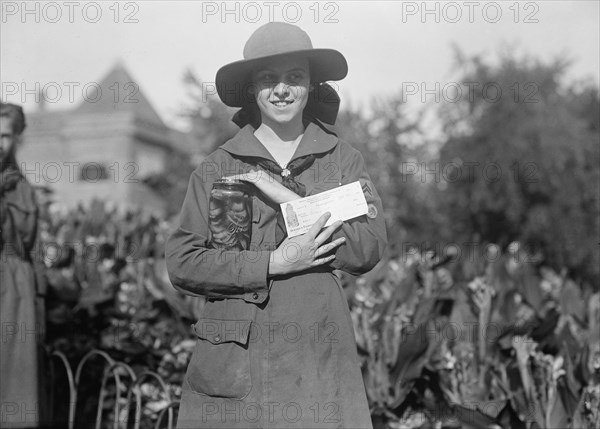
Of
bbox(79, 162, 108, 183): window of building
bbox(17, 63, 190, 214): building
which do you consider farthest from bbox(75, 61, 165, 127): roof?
bbox(79, 162, 108, 183): window of building

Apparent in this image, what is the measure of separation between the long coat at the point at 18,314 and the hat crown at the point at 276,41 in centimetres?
209

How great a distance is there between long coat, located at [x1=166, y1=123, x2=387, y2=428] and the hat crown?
0.43 metres

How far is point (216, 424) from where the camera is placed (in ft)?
7.49

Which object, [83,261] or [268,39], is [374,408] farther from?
[83,261]

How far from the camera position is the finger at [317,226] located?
89.4 inches

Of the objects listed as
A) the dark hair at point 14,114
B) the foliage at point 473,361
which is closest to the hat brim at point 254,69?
the dark hair at point 14,114

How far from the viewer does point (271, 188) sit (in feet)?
7.72

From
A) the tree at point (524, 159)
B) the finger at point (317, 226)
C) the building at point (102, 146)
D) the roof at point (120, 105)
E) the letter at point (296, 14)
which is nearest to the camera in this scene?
the finger at point (317, 226)

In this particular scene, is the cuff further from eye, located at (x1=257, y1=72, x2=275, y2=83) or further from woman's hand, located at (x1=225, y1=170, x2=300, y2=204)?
eye, located at (x1=257, y1=72, x2=275, y2=83)

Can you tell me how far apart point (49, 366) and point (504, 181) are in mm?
18588

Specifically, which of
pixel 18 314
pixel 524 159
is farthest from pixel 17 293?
pixel 524 159

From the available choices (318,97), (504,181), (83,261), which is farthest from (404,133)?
(318,97)

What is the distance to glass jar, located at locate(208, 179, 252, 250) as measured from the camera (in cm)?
233

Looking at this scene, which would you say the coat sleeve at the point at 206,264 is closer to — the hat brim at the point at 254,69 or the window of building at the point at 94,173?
the hat brim at the point at 254,69
